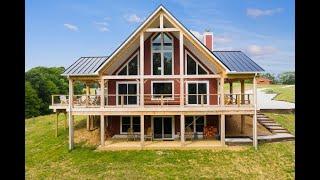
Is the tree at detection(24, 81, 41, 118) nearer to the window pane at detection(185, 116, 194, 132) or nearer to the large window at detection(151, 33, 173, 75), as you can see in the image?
the large window at detection(151, 33, 173, 75)

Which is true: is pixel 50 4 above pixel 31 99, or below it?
above

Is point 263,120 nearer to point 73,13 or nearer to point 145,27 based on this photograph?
point 145,27

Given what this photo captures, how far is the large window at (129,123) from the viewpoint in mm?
17641

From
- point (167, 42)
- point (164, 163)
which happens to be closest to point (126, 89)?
point (167, 42)

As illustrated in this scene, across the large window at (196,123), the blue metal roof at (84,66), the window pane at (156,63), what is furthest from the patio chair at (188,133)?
the blue metal roof at (84,66)

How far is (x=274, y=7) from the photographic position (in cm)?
6294

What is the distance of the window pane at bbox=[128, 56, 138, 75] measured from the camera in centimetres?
1752

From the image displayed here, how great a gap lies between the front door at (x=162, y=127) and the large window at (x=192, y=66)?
2.47 meters

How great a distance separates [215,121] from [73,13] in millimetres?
60587

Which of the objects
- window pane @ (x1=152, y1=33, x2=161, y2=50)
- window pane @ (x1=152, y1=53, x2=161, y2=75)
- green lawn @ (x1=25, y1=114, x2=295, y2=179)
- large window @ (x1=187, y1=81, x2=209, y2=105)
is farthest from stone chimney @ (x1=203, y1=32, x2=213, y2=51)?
green lawn @ (x1=25, y1=114, x2=295, y2=179)

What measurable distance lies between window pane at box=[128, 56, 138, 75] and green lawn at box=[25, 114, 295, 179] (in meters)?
4.14
